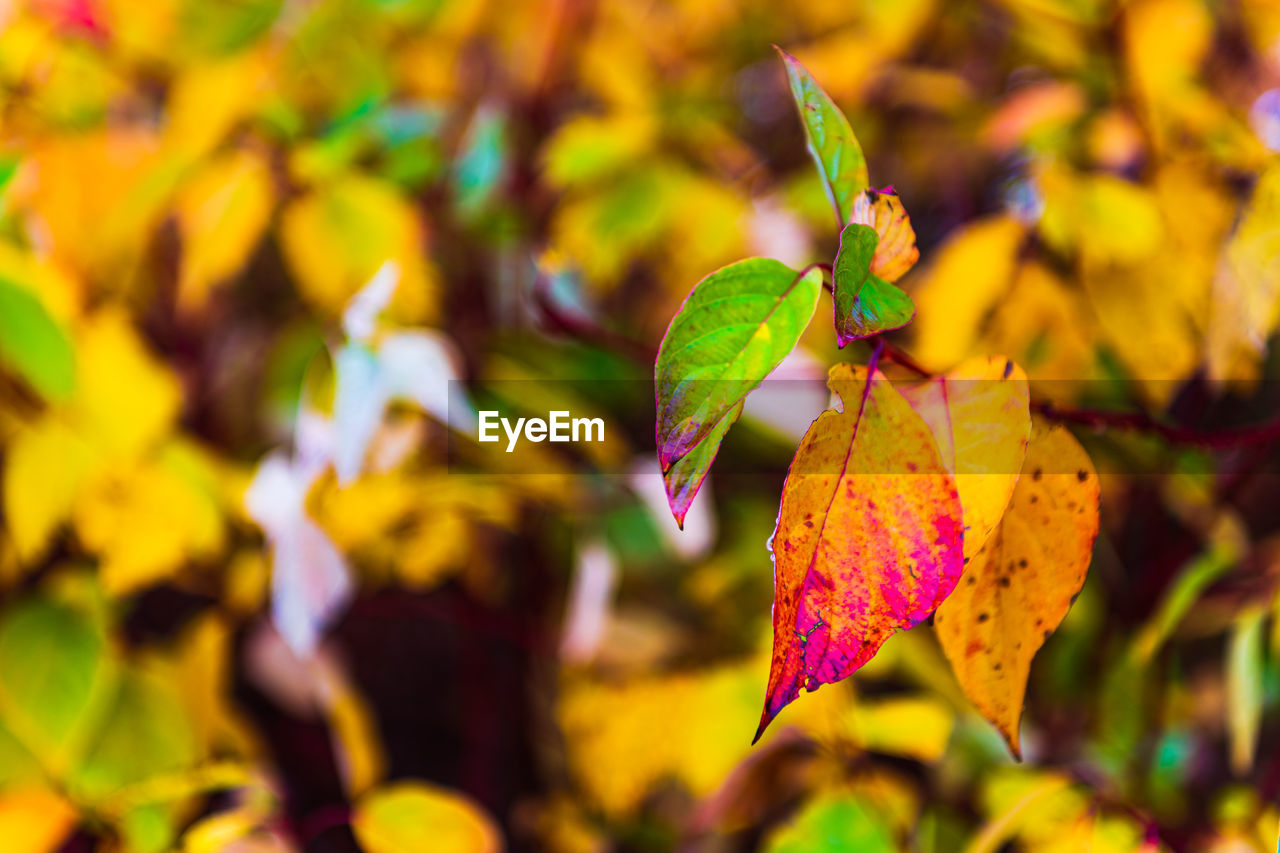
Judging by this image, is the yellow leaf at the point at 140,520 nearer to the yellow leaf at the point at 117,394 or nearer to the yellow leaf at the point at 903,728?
the yellow leaf at the point at 117,394

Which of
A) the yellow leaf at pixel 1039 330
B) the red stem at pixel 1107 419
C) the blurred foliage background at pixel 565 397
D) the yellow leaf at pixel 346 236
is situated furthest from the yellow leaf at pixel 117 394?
the yellow leaf at pixel 1039 330

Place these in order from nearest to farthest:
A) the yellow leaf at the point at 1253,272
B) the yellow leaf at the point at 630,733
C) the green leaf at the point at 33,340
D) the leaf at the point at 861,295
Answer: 1. the leaf at the point at 861,295
2. the yellow leaf at the point at 1253,272
3. the green leaf at the point at 33,340
4. the yellow leaf at the point at 630,733

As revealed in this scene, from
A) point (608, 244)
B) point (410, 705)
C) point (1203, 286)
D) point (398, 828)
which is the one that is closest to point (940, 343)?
point (1203, 286)

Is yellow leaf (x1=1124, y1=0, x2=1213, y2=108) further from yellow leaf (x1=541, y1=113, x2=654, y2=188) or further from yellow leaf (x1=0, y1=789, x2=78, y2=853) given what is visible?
yellow leaf (x1=0, y1=789, x2=78, y2=853)

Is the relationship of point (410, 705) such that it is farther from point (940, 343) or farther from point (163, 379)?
point (940, 343)

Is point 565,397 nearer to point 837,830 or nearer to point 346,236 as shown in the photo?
point 346,236

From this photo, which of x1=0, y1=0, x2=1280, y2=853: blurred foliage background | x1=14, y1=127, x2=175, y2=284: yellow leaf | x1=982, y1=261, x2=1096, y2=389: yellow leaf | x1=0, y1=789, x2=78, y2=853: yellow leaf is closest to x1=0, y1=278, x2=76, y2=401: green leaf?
x1=0, y1=0, x2=1280, y2=853: blurred foliage background

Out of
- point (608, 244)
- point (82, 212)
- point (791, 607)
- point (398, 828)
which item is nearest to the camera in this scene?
point (791, 607)
